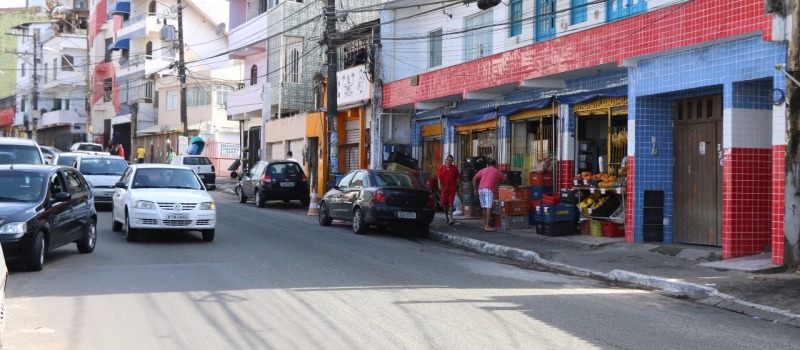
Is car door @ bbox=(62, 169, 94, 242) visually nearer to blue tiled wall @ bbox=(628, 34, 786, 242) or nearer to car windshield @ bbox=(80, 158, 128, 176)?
car windshield @ bbox=(80, 158, 128, 176)

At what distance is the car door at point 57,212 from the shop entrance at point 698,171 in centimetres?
1089

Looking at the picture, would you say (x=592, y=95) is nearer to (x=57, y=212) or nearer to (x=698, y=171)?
(x=698, y=171)

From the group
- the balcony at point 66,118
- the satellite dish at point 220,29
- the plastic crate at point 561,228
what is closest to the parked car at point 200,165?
the plastic crate at point 561,228

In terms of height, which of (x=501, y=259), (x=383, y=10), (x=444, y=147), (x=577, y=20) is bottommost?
(x=501, y=259)

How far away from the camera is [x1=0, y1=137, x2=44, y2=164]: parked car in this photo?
60.6ft

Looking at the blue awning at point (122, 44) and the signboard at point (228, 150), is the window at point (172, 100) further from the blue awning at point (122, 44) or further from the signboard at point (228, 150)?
the signboard at point (228, 150)

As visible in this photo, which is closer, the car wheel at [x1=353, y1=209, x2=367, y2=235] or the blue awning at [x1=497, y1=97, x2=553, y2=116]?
the car wheel at [x1=353, y1=209, x2=367, y2=235]

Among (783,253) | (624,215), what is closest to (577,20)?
(624,215)

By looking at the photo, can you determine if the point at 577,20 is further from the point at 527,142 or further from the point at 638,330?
the point at 638,330

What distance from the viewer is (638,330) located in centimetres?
831

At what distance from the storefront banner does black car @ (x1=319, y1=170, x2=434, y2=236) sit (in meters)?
3.80

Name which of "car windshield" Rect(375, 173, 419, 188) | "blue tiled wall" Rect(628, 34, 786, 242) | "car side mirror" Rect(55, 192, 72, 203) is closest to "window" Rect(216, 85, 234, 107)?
"car windshield" Rect(375, 173, 419, 188)

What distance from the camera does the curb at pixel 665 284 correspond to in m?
9.57

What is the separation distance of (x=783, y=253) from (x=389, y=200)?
8.62 meters
